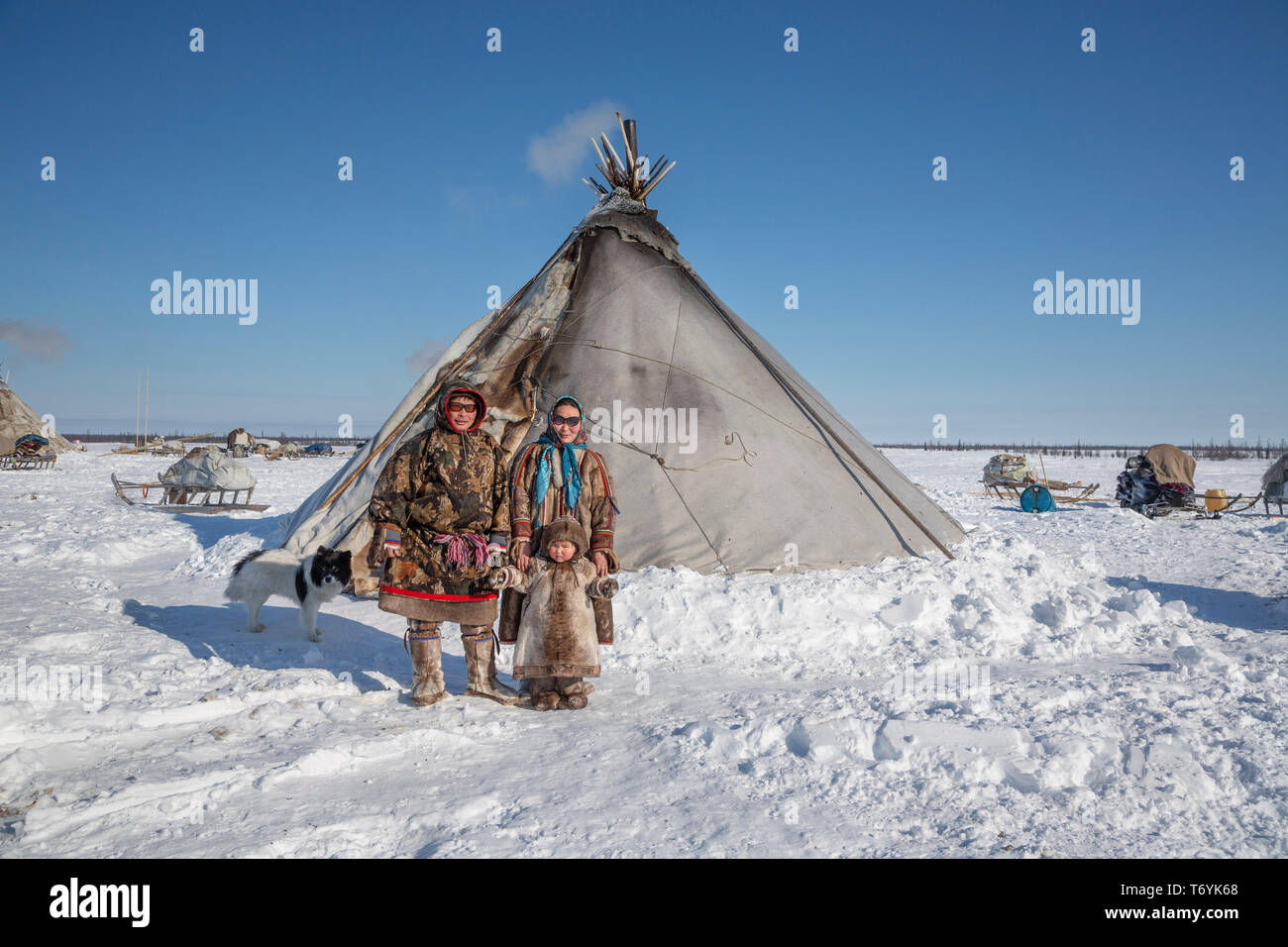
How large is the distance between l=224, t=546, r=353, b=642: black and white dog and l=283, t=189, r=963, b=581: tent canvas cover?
130 centimetres

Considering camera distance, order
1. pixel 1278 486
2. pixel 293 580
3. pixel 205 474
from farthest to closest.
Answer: pixel 1278 486
pixel 205 474
pixel 293 580

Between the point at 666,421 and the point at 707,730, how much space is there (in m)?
4.25

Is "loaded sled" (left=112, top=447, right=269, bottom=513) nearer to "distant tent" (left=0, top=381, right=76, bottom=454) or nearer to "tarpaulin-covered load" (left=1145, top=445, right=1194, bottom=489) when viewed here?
"tarpaulin-covered load" (left=1145, top=445, right=1194, bottom=489)

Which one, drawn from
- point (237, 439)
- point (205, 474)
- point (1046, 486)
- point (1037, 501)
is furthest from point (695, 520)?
point (237, 439)

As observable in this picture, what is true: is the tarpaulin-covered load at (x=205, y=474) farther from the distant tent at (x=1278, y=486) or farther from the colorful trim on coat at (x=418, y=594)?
the distant tent at (x=1278, y=486)

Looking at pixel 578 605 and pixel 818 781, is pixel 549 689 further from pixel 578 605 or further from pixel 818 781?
pixel 818 781

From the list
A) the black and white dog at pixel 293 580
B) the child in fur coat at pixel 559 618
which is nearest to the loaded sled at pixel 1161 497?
the child in fur coat at pixel 559 618

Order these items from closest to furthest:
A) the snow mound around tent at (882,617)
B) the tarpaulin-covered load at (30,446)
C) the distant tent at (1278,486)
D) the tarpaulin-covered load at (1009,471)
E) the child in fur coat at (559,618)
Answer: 1. the child in fur coat at (559,618)
2. the snow mound around tent at (882,617)
3. the distant tent at (1278,486)
4. the tarpaulin-covered load at (1009,471)
5. the tarpaulin-covered load at (30,446)

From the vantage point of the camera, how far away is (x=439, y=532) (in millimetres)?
3828

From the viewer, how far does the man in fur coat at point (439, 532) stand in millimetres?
3756

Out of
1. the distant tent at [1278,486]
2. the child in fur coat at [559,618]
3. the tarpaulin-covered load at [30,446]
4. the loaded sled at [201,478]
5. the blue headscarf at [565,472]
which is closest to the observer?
the child in fur coat at [559,618]

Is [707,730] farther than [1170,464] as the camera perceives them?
No

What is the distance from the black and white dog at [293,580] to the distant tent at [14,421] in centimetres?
3117

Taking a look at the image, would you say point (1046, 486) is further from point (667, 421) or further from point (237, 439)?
point (237, 439)
